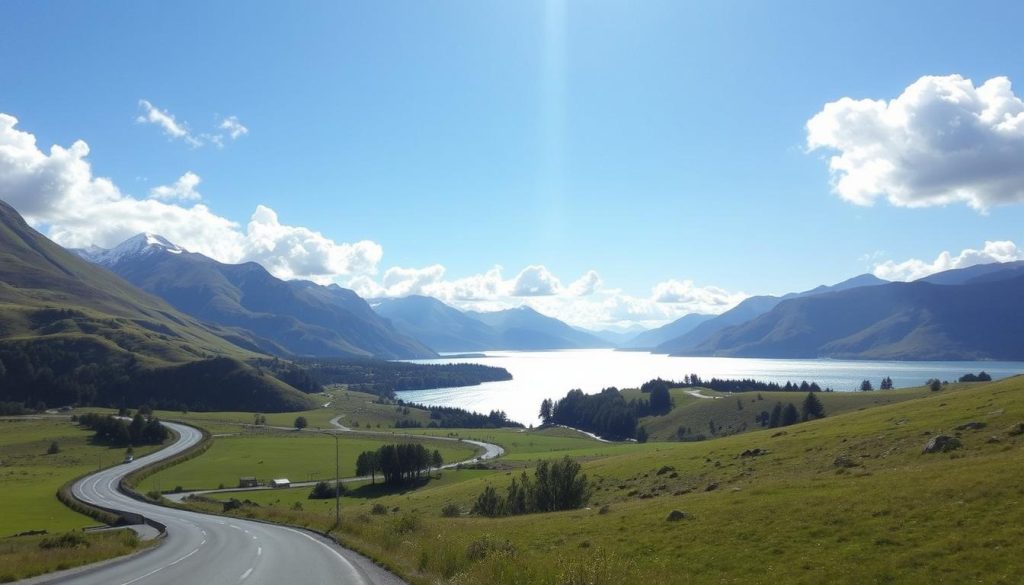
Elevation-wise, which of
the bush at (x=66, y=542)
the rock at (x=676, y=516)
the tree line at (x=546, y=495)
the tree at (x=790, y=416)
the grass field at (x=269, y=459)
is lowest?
the grass field at (x=269, y=459)

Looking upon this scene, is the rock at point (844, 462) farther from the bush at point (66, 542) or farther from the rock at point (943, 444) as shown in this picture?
the bush at point (66, 542)

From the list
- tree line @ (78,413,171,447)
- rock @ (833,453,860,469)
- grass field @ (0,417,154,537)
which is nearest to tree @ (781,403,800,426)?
rock @ (833,453,860,469)

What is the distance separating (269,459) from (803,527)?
13687 cm

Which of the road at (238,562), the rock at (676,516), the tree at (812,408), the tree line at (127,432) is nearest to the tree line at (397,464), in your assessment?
the road at (238,562)

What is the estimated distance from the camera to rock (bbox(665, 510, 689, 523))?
3346 centimetres

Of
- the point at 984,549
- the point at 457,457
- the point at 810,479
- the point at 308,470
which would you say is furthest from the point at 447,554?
the point at 457,457

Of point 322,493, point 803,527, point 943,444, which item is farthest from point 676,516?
point 322,493

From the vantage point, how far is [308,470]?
Answer: 131500 mm

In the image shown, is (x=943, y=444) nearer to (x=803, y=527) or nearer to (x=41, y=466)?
(x=803, y=527)

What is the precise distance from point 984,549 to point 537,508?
141ft

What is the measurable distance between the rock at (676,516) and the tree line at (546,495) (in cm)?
2164

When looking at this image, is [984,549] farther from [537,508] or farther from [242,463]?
[242,463]

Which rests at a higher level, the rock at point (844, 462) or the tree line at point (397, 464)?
the rock at point (844, 462)

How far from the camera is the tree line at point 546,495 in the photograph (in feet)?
186
